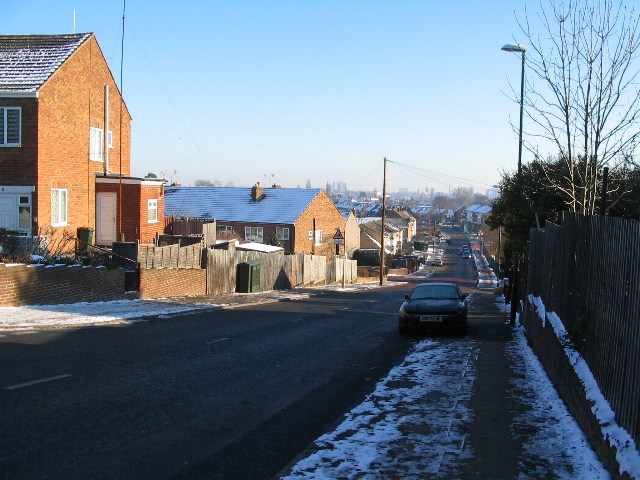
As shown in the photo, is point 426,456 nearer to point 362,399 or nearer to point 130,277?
point 362,399

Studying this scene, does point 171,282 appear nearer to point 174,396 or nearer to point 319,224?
point 174,396

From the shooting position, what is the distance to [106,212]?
26891 mm

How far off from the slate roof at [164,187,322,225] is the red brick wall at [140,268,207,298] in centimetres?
2688

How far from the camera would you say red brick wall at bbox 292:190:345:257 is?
174 ft

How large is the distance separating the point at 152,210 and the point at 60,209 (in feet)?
17.2

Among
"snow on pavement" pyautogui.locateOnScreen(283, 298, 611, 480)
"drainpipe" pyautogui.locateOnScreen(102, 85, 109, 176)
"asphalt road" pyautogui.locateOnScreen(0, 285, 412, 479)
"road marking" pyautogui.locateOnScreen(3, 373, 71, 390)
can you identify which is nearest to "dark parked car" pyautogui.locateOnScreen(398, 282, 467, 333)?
"asphalt road" pyautogui.locateOnScreen(0, 285, 412, 479)

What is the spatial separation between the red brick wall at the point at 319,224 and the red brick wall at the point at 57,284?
109 ft

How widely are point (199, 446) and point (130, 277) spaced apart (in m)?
14.9

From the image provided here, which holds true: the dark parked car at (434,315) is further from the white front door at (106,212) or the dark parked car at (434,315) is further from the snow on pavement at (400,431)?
the white front door at (106,212)

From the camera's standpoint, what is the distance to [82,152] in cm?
2522

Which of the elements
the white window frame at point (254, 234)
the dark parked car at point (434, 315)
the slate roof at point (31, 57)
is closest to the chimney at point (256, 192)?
the white window frame at point (254, 234)

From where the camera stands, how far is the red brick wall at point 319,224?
5315 cm

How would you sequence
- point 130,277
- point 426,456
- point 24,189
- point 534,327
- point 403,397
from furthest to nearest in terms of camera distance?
point 24,189
point 130,277
point 534,327
point 403,397
point 426,456

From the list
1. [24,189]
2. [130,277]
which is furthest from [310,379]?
[24,189]
